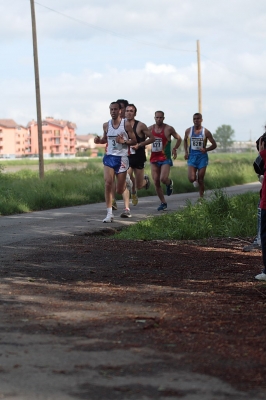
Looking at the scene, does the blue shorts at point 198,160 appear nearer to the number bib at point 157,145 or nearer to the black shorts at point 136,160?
the number bib at point 157,145

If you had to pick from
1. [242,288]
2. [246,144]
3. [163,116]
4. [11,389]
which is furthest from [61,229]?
[246,144]

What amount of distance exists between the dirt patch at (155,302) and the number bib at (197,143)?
24.3 feet

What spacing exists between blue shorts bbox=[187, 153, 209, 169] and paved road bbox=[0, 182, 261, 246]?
104cm

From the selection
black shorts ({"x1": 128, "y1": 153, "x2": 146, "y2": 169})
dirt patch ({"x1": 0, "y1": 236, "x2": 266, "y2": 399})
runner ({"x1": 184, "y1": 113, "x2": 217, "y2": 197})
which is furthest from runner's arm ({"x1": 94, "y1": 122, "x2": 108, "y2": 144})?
dirt patch ({"x1": 0, "y1": 236, "x2": 266, "y2": 399})

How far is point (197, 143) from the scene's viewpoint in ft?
58.6

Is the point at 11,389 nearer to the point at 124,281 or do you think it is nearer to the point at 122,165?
the point at 124,281

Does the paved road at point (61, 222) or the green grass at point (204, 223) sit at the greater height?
the green grass at point (204, 223)

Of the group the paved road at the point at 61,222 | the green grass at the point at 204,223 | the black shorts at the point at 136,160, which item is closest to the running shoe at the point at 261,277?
the green grass at the point at 204,223

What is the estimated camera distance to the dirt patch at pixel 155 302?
4.95 meters

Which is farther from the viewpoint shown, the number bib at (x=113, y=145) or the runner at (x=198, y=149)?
the runner at (x=198, y=149)

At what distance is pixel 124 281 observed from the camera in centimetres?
774

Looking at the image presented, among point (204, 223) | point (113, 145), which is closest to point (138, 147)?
point (113, 145)

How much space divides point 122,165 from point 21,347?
942 centimetres

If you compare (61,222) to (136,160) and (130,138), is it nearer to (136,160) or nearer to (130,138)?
(130,138)
